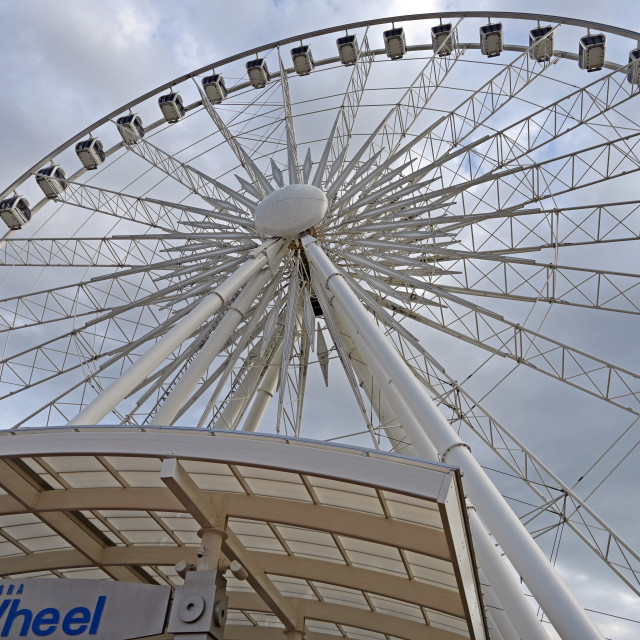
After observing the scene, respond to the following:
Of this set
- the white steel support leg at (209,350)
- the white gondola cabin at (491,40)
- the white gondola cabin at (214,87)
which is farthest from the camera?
the white gondola cabin at (214,87)

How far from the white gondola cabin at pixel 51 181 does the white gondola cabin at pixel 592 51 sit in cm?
1816

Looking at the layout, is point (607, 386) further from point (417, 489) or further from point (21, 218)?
point (21, 218)

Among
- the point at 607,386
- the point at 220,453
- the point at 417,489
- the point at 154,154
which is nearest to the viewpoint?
the point at 417,489

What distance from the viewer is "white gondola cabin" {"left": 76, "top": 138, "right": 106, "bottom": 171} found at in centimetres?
2764

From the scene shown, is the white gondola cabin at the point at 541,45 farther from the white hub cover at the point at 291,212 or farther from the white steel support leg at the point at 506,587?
the white steel support leg at the point at 506,587

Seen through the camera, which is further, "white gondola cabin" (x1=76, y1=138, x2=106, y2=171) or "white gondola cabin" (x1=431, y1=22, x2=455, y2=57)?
"white gondola cabin" (x1=76, y1=138, x2=106, y2=171)

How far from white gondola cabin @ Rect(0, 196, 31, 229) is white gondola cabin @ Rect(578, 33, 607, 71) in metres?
20.0

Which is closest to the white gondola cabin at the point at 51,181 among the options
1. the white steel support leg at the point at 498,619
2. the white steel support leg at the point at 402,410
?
the white steel support leg at the point at 402,410

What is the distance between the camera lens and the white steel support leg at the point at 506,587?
1079cm

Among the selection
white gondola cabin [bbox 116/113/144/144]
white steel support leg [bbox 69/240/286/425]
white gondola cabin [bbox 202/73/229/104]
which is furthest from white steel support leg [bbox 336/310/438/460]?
white gondola cabin [bbox 202/73/229/104]

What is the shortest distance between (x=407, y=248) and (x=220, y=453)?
11.1 metres

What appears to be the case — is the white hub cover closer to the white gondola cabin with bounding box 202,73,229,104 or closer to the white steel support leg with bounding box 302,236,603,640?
the white steel support leg with bounding box 302,236,603,640

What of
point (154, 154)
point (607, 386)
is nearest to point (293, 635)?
point (607, 386)

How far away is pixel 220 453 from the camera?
11.8m
